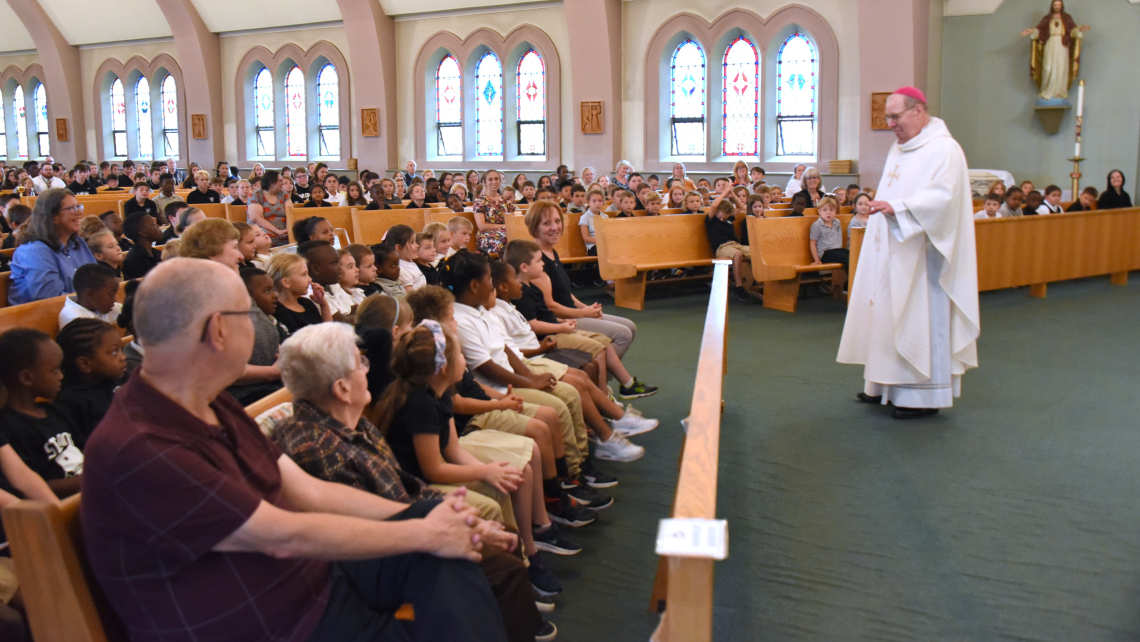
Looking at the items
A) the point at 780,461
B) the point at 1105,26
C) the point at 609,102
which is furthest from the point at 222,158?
the point at 780,461

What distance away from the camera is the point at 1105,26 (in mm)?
12812

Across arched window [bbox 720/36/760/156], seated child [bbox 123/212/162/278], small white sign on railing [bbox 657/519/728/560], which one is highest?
arched window [bbox 720/36/760/156]

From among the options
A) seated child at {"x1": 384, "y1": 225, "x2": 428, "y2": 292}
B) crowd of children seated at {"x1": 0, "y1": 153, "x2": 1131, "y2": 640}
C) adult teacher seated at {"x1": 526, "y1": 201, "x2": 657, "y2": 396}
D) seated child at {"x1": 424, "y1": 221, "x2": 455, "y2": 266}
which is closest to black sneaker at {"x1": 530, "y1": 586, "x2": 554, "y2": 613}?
crowd of children seated at {"x1": 0, "y1": 153, "x2": 1131, "y2": 640}

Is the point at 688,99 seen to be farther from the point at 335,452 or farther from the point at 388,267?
the point at 335,452

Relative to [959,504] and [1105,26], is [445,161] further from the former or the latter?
[959,504]

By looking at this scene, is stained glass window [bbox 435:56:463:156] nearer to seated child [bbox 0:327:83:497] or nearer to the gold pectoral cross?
the gold pectoral cross

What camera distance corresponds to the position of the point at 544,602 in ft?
9.44

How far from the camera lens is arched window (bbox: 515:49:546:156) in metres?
16.5

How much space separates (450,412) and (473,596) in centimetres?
107

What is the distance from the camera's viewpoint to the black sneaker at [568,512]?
3.51 metres

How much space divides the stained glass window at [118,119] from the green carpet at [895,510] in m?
19.2

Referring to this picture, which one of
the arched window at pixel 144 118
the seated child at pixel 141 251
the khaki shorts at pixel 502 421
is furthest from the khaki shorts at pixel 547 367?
the arched window at pixel 144 118

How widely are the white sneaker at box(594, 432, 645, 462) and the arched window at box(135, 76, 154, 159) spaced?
66.3ft

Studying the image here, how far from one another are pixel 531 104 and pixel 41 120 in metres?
14.1
